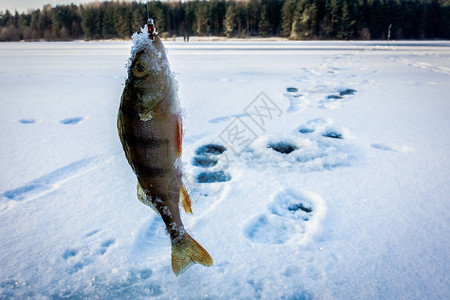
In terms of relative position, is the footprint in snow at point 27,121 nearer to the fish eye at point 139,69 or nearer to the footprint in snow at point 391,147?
the fish eye at point 139,69

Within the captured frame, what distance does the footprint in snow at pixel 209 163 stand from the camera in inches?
107

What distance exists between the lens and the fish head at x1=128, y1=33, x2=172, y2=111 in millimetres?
993

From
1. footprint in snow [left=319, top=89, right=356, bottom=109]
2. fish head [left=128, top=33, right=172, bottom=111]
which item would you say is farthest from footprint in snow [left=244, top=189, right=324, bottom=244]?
footprint in snow [left=319, top=89, right=356, bottom=109]

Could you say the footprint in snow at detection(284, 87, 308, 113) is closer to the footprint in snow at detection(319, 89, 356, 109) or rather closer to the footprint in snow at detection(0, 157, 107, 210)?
the footprint in snow at detection(319, 89, 356, 109)

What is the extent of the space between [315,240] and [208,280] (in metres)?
0.80

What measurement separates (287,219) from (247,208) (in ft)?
1.10

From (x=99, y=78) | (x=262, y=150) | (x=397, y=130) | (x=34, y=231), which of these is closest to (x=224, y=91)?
(x=262, y=150)

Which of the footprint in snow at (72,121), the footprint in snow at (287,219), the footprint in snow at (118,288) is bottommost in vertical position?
the footprint in snow at (118,288)

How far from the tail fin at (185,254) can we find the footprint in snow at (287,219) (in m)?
0.69

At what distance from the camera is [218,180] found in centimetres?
271

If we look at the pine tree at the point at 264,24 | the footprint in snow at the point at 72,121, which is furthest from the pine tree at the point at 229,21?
the footprint in snow at the point at 72,121

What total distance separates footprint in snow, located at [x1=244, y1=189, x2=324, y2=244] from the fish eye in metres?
1.41

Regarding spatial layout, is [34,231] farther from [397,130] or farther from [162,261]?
[397,130]

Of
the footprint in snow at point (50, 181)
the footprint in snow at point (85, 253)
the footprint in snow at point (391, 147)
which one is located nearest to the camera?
the footprint in snow at point (85, 253)
